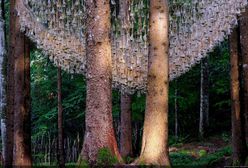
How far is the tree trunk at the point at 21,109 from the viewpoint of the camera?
8.08 metres

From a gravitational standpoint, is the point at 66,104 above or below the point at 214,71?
below

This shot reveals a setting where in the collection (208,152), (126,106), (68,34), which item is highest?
(68,34)

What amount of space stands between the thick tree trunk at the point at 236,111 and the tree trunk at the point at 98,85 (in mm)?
3165

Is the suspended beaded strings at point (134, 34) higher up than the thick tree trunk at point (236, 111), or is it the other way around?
the suspended beaded strings at point (134, 34)

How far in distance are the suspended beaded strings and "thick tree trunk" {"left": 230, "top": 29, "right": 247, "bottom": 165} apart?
48 cm

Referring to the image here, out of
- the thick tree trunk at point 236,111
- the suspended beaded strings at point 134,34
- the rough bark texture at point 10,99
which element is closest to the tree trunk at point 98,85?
the suspended beaded strings at point 134,34

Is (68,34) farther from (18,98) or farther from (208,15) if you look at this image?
(208,15)

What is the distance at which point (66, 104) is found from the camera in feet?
55.0

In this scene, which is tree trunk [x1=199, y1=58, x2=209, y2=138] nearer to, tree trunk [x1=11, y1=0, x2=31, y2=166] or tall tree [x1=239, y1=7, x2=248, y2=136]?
tall tree [x1=239, y1=7, x2=248, y2=136]

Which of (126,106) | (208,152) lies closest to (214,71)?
(208,152)

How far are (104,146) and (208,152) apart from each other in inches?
315

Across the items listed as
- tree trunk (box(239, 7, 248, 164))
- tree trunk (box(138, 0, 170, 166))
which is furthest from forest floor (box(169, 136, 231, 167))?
tree trunk (box(138, 0, 170, 166))

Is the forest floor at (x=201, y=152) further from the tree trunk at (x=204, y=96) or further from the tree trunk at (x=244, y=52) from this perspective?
the tree trunk at (x=244, y=52)

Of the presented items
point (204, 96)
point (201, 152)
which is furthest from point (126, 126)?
point (204, 96)
